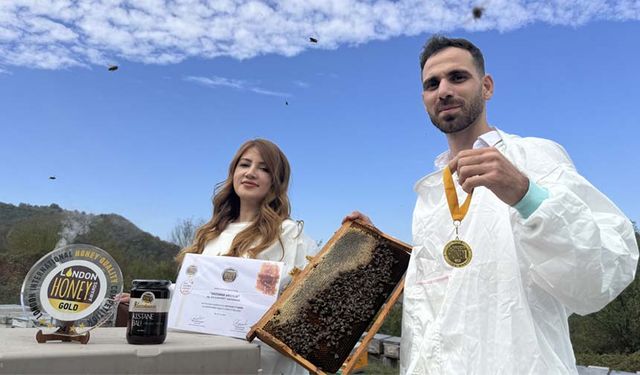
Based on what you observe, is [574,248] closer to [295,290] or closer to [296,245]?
[295,290]

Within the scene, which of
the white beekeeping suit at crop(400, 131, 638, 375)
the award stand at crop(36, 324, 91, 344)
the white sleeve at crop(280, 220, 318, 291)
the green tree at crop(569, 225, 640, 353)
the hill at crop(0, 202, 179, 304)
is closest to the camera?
the award stand at crop(36, 324, 91, 344)

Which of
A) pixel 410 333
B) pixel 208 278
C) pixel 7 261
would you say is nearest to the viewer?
pixel 410 333

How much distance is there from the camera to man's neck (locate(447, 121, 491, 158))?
255 cm

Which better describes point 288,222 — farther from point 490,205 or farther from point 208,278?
point 490,205

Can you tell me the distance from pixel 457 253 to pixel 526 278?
0.29 metres

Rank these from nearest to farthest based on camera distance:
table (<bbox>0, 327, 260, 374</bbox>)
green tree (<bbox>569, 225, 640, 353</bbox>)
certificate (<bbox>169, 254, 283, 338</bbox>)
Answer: table (<bbox>0, 327, 260, 374</bbox>) → certificate (<bbox>169, 254, 283, 338</bbox>) → green tree (<bbox>569, 225, 640, 353</bbox>)

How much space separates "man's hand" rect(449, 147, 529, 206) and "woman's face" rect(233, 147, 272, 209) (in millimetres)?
1680

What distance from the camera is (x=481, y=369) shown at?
2.02m

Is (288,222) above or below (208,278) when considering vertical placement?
above

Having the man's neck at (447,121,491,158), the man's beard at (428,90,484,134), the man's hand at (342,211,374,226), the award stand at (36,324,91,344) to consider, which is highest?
the man's beard at (428,90,484,134)

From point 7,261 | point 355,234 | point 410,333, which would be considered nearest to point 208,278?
point 355,234

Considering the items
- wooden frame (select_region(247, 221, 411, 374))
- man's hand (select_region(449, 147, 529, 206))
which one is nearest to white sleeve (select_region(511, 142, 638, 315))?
man's hand (select_region(449, 147, 529, 206))

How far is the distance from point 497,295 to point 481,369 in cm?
30

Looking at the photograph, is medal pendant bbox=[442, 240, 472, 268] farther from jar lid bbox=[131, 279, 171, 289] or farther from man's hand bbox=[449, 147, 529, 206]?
jar lid bbox=[131, 279, 171, 289]
